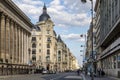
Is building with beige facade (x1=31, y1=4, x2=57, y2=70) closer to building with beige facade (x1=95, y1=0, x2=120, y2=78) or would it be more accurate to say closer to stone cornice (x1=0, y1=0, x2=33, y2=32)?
stone cornice (x1=0, y1=0, x2=33, y2=32)

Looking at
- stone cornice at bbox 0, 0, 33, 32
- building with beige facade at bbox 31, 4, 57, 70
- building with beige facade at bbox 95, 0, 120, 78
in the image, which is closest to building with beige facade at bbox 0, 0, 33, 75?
stone cornice at bbox 0, 0, 33, 32

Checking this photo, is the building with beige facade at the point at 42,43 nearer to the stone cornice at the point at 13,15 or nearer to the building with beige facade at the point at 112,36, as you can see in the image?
the stone cornice at the point at 13,15

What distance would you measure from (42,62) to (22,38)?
2970 inches

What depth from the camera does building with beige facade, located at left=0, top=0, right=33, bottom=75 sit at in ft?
293

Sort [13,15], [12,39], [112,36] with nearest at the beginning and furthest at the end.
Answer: [112,36] < [12,39] < [13,15]

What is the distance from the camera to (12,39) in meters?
100

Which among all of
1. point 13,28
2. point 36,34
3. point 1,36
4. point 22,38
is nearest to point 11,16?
point 13,28

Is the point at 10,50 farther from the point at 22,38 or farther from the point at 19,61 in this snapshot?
the point at 22,38

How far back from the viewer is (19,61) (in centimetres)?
11200

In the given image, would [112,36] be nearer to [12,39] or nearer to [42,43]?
[12,39]

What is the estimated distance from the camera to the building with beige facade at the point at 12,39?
293 ft

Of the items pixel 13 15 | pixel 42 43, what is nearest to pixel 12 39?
pixel 13 15

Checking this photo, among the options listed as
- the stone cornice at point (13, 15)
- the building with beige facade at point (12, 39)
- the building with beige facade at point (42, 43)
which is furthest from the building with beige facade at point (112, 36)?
the building with beige facade at point (42, 43)

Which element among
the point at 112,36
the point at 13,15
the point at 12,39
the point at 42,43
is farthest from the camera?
the point at 42,43
